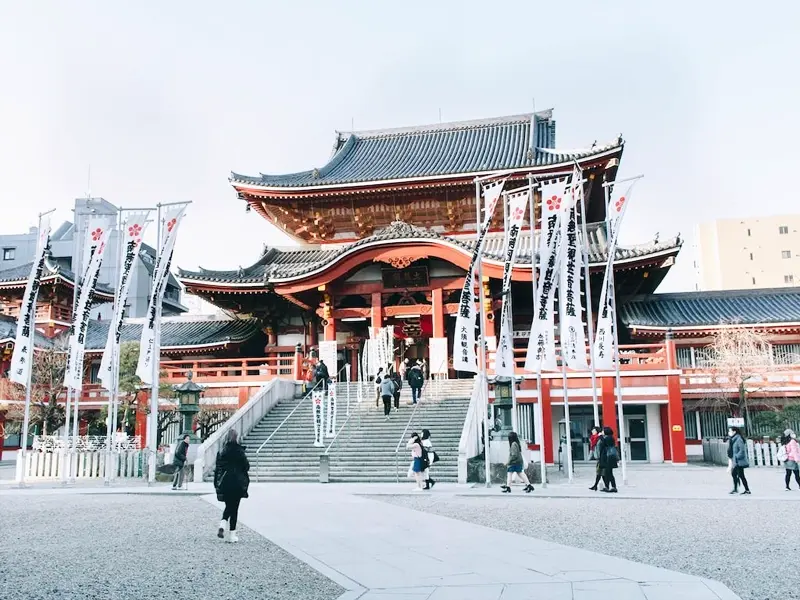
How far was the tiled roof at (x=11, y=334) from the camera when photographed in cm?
3318

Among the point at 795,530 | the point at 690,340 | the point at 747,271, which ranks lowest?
the point at 795,530

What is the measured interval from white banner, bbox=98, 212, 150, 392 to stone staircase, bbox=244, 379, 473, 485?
15.4ft

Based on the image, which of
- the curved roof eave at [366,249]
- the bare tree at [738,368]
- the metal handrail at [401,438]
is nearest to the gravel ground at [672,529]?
the metal handrail at [401,438]

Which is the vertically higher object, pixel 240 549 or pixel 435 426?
pixel 435 426

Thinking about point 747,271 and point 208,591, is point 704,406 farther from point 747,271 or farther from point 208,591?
point 747,271

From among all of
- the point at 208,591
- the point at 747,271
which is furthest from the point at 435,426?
the point at 747,271

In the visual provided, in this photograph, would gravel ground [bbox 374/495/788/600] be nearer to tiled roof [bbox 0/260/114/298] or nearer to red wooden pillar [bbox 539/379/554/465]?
red wooden pillar [bbox 539/379/554/465]

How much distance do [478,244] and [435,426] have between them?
21.9 ft

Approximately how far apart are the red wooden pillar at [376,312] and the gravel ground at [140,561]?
1617 centimetres

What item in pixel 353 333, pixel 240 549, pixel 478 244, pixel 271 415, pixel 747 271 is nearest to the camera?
pixel 240 549

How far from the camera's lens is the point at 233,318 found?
35188 mm

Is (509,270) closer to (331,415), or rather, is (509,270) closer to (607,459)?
(607,459)

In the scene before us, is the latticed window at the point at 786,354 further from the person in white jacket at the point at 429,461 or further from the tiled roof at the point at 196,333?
the tiled roof at the point at 196,333

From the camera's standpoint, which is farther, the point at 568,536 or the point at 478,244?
the point at 478,244
